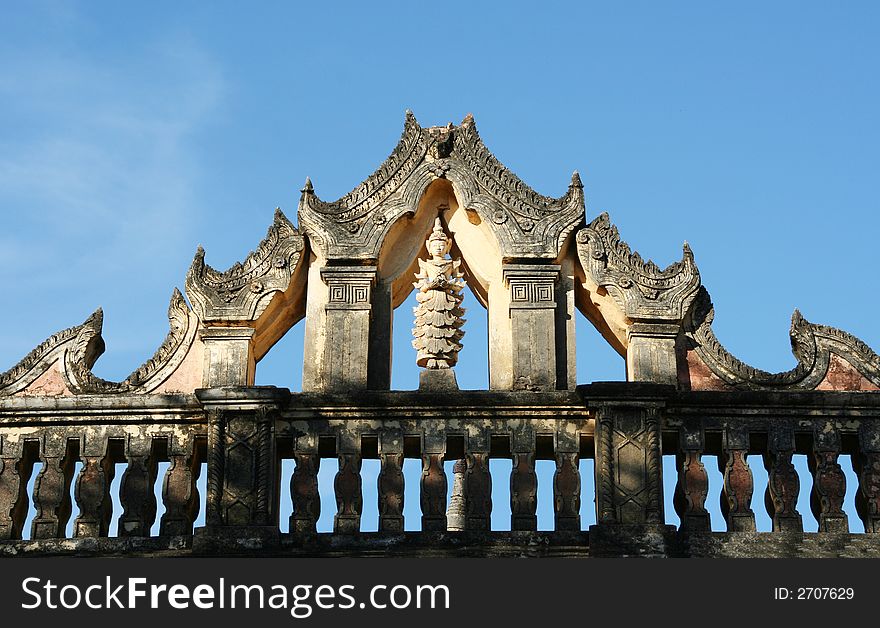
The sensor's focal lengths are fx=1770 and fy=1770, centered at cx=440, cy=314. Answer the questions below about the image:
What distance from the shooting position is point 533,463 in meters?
18.0

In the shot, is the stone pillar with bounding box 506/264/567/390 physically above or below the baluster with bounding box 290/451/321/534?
above

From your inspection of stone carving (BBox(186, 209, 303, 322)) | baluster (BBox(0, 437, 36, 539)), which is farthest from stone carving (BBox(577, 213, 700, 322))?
baluster (BBox(0, 437, 36, 539))

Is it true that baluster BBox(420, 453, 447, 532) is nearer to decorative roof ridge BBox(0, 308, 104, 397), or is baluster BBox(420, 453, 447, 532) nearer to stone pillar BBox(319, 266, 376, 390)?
stone pillar BBox(319, 266, 376, 390)

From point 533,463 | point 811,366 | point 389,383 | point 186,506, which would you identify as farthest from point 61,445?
point 811,366

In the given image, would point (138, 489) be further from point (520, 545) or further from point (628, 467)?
point (628, 467)

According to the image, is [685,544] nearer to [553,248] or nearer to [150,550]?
[553,248]

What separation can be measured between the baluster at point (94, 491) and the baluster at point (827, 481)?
725cm

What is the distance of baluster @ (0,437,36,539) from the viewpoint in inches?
715

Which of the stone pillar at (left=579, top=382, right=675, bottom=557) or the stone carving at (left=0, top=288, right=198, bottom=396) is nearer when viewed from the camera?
the stone pillar at (left=579, top=382, right=675, bottom=557)

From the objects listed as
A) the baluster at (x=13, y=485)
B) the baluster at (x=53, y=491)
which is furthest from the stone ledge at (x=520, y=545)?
the baluster at (x=13, y=485)

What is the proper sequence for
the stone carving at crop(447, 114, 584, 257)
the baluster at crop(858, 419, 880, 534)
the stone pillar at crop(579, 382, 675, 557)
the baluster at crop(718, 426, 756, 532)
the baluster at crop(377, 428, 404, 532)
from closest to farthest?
the stone pillar at crop(579, 382, 675, 557) < the baluster at crop(377, 428, 404, 532) < the baluster at crop(718, 426, 756, 532) < the baluster at crop(858, 419, 880, 534) < the stone carving at crop(447, 114, 584, 257)

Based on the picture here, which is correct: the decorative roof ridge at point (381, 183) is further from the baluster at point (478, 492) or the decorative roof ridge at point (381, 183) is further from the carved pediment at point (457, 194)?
the baluster at point (478, 492)

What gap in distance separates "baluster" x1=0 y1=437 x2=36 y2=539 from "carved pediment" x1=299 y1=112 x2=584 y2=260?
386cm

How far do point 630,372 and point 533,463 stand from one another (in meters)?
1.56
